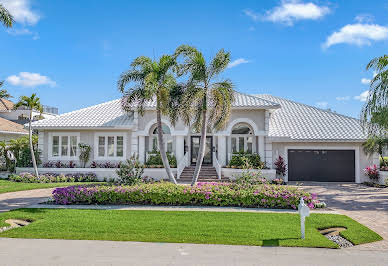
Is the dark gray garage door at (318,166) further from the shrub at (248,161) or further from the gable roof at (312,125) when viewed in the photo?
the shrub at (248,161)

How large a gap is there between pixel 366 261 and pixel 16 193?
15.1 m

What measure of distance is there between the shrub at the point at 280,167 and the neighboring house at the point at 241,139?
36cm

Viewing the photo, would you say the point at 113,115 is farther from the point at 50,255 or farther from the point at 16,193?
the point at 50,255

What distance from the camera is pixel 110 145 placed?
22172 mm

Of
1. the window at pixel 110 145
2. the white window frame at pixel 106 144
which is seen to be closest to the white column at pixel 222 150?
the white window frame at pixel 106 144

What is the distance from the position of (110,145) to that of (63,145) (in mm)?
3385

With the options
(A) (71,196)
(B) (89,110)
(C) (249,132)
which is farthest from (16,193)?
(C) (249,132)

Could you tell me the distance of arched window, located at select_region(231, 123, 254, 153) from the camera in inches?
845

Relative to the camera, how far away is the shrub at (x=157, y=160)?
2070 cm

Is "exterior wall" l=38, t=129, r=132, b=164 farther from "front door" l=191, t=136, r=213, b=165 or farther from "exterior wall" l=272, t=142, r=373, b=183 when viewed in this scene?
"exterior wall" l=272, t=142, r=373, b=183

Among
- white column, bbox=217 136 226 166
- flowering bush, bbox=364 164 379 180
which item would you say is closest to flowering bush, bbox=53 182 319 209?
white column, bbox=217 136 226 166

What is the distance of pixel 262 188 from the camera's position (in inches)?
501

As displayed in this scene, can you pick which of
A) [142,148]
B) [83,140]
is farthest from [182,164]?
[83,140]

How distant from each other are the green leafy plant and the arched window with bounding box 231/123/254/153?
9821 mm
